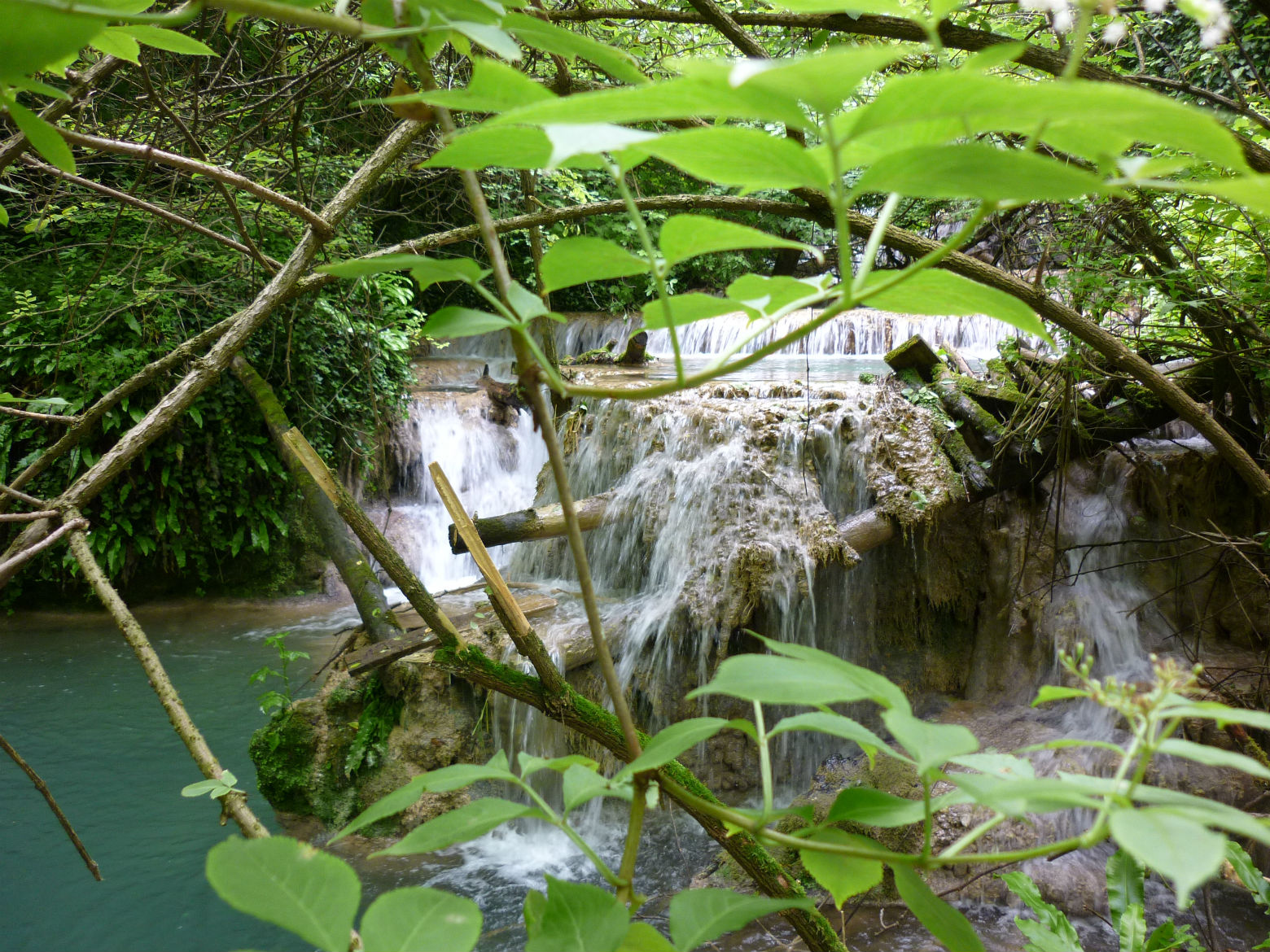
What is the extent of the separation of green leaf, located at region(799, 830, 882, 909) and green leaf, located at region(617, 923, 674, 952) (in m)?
0.11

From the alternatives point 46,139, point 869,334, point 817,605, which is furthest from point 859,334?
point 46,139

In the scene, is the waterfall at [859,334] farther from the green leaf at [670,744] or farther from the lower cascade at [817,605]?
the green leaf at [670,744]

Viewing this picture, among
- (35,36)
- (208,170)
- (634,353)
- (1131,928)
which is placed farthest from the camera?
(634,353)

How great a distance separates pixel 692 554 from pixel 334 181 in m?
4.35

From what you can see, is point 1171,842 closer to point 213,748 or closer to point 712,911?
point 712,911

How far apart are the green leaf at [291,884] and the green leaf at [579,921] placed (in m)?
0.10

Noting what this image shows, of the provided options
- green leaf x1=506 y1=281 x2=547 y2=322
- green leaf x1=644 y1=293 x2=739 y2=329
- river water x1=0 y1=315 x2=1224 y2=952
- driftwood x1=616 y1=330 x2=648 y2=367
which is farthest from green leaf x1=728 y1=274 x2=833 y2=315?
driftwood x1=616 y1=330 x2=648 y2=367

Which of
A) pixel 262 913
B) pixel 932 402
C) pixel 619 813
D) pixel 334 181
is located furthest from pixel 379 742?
pixel 262 913

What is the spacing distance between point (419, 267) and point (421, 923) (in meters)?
0.39

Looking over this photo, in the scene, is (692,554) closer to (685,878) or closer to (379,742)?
(685,878)

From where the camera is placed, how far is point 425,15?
56 centimetres

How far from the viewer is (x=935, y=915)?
1.63ft

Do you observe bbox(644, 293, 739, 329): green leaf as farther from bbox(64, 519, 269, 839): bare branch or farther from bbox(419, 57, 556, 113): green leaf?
bbox(64, 519, 269, 839): bare branch

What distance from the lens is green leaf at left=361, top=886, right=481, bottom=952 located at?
1.35ft
